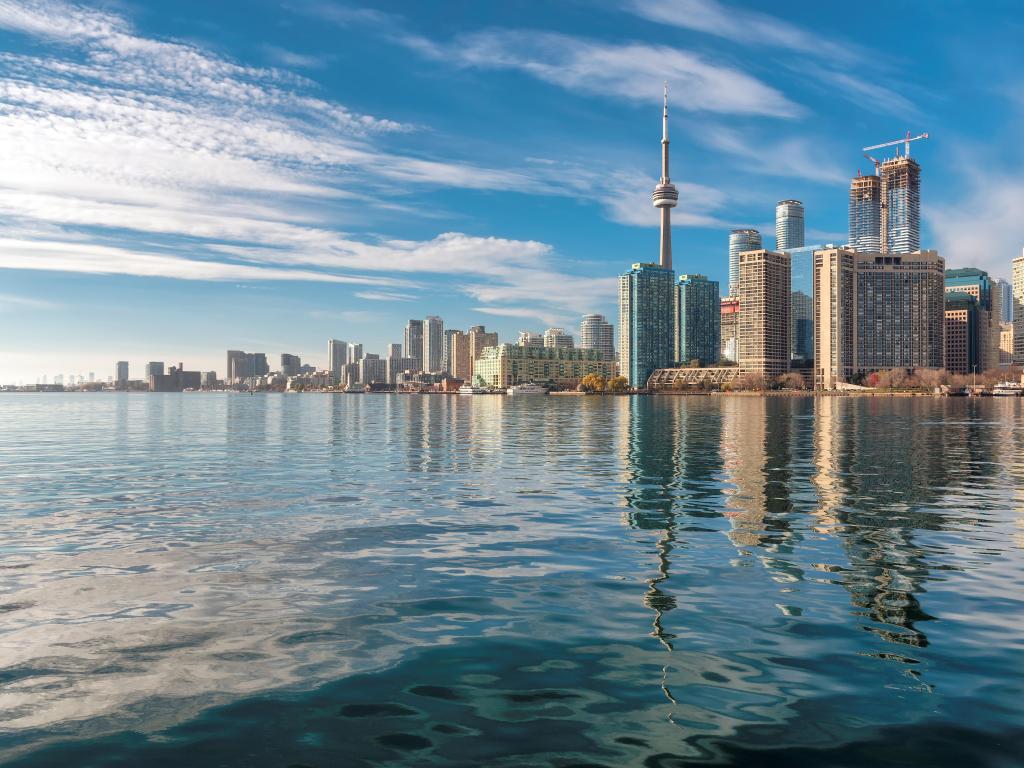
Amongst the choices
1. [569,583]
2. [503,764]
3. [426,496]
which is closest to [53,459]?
[426,496]

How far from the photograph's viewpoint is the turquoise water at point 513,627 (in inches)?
424

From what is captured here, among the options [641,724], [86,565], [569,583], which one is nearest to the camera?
[641,724]

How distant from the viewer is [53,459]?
55062mm

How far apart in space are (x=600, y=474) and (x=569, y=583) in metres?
25.4

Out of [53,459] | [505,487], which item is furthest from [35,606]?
[53,459]

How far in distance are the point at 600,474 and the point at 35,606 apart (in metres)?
31.9

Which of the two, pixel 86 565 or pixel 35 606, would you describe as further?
pixel 86 565

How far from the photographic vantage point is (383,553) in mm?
22922

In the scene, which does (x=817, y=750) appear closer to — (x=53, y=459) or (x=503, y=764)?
(x=503, y=764)

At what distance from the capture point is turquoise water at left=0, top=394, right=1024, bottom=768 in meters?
10.8

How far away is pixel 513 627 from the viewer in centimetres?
1577

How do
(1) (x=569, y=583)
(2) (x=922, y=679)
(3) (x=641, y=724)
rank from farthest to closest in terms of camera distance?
1. (1) (x=569, y=583)
2. (2) (x=922, y=679)
3. (3) (x=641, y=724)

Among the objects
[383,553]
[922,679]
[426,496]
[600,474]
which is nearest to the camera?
[922,679]

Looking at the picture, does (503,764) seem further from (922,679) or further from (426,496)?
(426,496)
